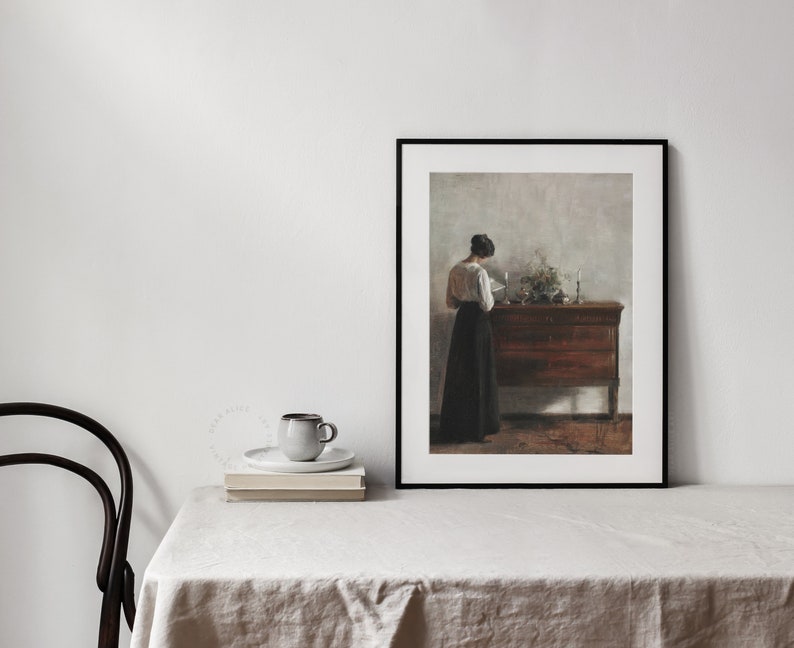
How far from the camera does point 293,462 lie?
1347 millimetres

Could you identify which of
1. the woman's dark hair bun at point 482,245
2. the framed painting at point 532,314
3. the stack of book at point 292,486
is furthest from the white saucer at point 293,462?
the woman's dark hair bun at point 482,245

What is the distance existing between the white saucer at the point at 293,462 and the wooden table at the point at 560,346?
1.19 feet

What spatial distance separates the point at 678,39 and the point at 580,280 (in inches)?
21.2

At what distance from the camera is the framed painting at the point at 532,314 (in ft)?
4.82

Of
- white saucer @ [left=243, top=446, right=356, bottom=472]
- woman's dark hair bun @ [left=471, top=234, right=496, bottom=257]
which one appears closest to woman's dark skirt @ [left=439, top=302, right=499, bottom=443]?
woman's dark hair bun @ [left=471, top=234, right=496, bottom=257]

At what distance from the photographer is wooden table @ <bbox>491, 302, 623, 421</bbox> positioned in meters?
1.48

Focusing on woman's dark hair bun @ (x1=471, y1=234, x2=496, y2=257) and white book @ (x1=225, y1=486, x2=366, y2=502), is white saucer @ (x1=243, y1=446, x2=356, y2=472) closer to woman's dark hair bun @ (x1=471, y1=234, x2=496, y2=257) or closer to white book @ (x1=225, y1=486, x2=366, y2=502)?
white book @ (x1=225, y1=486, x2=366, y2=502)

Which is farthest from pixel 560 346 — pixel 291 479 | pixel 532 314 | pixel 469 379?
pixel 291 479

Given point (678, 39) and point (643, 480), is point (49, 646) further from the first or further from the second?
point (678, 39)

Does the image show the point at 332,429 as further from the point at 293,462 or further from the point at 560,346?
the point at 560,346

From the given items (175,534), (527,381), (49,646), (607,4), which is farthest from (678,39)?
(49,646)

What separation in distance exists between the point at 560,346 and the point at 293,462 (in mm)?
593

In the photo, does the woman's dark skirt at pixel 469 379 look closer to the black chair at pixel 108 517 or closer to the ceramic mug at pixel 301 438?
the ceramic mug at pixel 301 438
